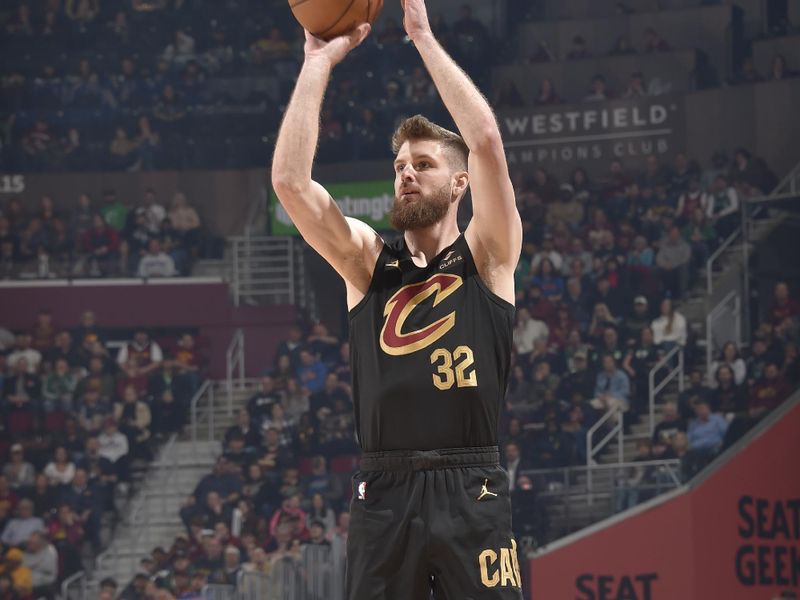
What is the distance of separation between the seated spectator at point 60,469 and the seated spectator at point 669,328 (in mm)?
5765

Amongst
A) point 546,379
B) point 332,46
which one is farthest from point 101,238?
point 332,46

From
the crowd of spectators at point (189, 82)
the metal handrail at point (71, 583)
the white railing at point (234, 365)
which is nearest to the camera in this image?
the metal handrail at point (71, 583)

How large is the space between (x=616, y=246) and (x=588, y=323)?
2.95 ft

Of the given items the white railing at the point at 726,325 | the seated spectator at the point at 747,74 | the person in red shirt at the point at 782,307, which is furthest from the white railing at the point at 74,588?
the seated spectator at the point at 747,74

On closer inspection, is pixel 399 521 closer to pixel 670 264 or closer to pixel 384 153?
pixel 670 264

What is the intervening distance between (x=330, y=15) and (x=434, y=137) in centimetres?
43

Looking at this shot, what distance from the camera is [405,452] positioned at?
320 cm

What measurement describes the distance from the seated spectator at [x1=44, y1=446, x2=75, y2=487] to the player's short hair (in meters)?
9.34

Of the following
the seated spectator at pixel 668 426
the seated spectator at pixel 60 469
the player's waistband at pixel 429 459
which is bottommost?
the player's waistband at pixel 429 459

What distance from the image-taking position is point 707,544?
1066cm

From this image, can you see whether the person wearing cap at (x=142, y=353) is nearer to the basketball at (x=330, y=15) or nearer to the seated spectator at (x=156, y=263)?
the seated spectator at (x=156, y=263)

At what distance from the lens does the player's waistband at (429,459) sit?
319 cm

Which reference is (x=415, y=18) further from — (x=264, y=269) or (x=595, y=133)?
(x=264, y=269)

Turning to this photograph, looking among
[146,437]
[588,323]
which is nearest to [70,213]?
[146,437]
